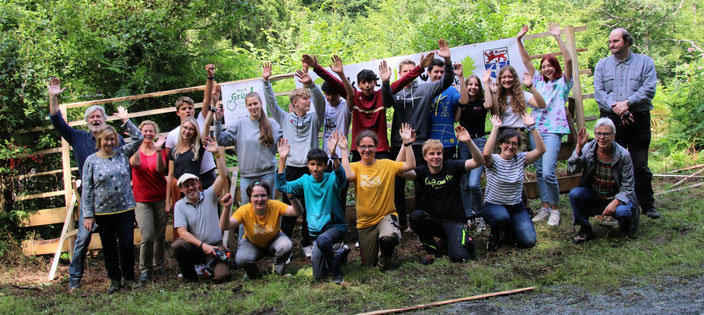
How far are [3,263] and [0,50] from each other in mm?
2626

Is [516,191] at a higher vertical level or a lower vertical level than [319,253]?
higher

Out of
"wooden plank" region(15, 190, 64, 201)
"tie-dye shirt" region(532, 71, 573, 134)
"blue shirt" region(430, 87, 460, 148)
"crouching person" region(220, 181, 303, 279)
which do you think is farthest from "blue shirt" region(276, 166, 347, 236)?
"wooden plank" region(15, 190, 64, 201)

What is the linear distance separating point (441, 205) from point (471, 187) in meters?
0.75

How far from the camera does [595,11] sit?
2002cm

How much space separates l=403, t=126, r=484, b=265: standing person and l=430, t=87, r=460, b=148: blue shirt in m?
0.47

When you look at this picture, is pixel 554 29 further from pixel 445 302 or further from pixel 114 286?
pixel 114 286

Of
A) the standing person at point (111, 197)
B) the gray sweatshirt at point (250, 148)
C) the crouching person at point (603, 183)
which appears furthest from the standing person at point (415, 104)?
the standing person at point (111, 197)

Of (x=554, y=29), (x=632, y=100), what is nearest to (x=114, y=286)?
(x=554, y=29)

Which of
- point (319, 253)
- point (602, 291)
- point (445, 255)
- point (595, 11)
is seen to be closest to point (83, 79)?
point (319, 253)

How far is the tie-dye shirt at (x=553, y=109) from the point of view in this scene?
18.7 feet

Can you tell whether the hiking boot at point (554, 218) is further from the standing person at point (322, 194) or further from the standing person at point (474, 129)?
the standing person at point (322, 194)

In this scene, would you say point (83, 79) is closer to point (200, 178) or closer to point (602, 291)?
point (200, 178)

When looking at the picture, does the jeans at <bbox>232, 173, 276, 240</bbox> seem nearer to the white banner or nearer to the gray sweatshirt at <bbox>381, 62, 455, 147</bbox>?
the gray sweatshirt at <bbox>381, 62, 455, 147</bbox>

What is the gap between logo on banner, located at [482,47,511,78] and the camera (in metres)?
6.48
